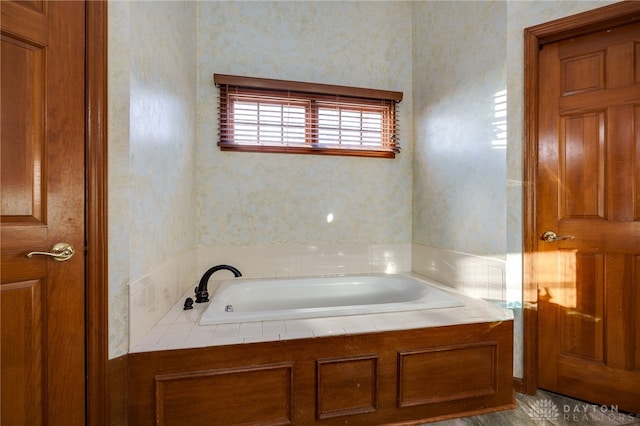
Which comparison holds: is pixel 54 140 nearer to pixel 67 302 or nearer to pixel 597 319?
pixel 67 302

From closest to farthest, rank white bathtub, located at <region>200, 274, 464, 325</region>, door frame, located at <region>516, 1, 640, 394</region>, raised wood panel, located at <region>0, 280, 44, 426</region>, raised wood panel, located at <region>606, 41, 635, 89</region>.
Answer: raised wood panel, located at <region>0, 280, 44, 426</region>, raised wood panel, located at <region>606, 41, 635, 89</region>, door frame, located at <region>516, 1, 640, 394</region>, white bathtub, located at <region>200, 274, 464, 325</region>

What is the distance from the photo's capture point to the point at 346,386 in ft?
4.08

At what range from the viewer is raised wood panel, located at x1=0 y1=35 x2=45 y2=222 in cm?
89

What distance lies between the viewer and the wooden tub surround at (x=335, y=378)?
110cm

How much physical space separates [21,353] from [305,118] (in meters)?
2.01

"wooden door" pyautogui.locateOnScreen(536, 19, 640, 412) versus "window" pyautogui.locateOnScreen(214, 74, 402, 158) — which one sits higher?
"window" pyautogui.locateOnScreen(214, 74, 402, 158)

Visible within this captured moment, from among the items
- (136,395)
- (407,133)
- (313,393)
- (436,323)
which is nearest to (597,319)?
(436,323)

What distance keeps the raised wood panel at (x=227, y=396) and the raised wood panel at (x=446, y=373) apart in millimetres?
572

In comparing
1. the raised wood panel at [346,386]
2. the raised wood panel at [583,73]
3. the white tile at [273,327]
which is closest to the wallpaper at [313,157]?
the raised wood panel at [583,73]

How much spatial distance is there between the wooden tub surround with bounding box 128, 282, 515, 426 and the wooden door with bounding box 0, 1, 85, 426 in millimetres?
245

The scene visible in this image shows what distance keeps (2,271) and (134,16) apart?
1076mm

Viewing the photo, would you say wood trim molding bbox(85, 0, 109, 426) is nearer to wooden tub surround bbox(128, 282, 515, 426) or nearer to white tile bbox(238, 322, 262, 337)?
wooden tub surround bbox(128, 282, 515, 426)

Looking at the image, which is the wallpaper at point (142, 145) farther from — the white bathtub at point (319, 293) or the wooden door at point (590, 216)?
the wooden door at point (590, 216)

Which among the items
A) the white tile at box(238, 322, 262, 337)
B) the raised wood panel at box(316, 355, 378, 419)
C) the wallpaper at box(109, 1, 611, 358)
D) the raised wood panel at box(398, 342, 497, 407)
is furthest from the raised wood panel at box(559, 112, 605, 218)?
the white tile at box(238, 322, 262, 337)
